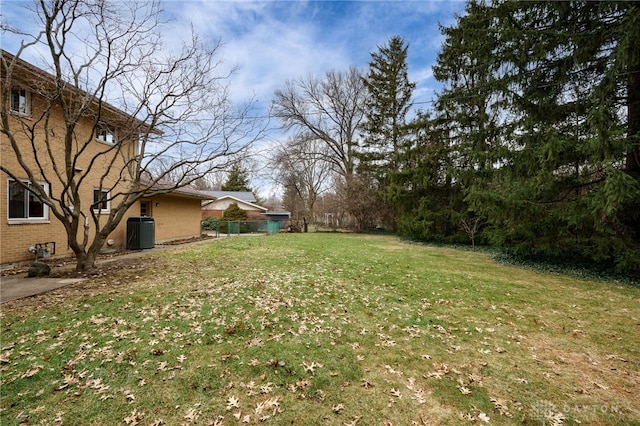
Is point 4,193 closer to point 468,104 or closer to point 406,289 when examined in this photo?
point 406,289

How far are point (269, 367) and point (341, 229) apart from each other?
23082 millimetres

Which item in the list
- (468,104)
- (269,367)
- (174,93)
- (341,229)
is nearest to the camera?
(269,367)

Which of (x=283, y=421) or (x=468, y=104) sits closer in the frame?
(x=283, y=421)

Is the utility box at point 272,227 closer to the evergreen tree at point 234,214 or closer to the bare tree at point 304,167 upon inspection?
the bare tree at point 304,167

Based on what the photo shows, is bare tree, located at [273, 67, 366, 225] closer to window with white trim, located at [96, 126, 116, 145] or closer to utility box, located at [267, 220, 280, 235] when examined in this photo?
utility box, located at [267, 220, 280, 235]

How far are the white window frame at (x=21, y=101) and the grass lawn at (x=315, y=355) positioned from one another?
18.9 ft

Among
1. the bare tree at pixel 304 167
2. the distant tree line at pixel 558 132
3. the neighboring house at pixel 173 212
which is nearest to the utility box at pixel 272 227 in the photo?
the bare tree at pixel 304 167

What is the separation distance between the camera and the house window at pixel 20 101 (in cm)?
783

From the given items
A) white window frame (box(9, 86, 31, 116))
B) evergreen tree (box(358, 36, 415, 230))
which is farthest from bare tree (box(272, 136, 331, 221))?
white window frame (box(9, 86, 31, 116))

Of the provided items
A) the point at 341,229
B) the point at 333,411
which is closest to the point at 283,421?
the point at 333,411

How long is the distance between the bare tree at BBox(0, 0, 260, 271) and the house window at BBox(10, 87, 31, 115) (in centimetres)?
21

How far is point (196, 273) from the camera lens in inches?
286

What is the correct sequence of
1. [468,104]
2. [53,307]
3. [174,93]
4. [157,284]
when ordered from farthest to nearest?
[468,104]
[174,93]
[157,284]
[53,307]

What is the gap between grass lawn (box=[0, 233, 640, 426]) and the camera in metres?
2.57
